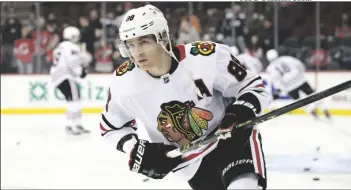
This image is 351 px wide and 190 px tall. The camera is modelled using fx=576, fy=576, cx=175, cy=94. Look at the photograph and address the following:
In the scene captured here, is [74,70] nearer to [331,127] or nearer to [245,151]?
[331,127]

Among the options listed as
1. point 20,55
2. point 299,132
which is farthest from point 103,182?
point 20,55

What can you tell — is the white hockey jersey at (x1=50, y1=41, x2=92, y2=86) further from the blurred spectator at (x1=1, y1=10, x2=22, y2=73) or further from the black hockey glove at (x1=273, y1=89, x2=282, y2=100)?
the black hockey glove at (x1=273, y1=89, x2=282, y2=100)

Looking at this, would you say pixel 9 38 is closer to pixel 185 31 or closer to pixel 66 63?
pixel 66 63

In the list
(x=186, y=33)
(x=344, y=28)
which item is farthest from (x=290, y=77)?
(x=186, y=33)

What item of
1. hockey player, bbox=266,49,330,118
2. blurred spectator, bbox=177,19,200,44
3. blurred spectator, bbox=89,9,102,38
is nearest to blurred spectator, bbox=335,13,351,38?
hockey player, bbox=266,49,330,118

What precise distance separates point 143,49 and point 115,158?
265cm

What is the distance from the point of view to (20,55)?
666cm

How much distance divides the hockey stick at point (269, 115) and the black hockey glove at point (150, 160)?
0.03 m

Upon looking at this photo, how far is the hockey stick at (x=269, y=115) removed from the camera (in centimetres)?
150

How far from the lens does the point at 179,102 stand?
1.87 meters

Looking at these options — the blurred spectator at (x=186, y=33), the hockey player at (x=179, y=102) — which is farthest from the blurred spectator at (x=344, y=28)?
the hockey player at (x=179, y=102)

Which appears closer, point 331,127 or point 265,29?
point 331,127

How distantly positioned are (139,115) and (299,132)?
3561 millimetres

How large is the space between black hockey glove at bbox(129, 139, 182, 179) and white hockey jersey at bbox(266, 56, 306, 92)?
14.6 feet
